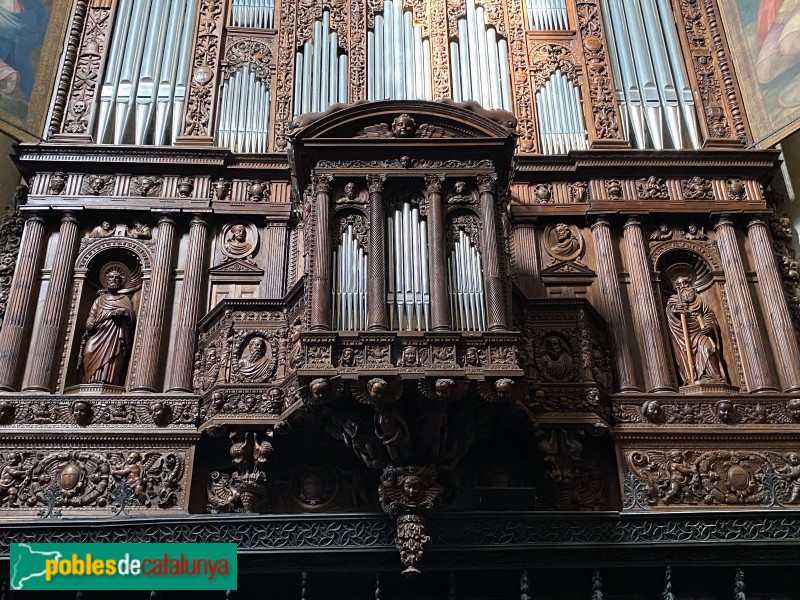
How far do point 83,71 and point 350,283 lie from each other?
6.74m

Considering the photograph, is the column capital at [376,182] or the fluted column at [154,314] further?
the fluted column at [154,314]

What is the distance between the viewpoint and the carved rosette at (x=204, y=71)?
1388 centimetres

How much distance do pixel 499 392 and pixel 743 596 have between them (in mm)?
3964

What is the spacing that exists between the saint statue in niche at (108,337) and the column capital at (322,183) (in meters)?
3.30

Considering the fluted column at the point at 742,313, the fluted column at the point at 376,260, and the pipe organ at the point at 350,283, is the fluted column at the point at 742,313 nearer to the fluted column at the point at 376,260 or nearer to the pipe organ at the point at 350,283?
the fluted column at the point at 376,260

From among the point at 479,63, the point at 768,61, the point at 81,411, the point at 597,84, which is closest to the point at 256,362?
the point at 81,411

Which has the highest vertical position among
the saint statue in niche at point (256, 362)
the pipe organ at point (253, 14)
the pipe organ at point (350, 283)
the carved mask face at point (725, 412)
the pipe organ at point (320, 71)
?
the pipe organ at point (253, 14)

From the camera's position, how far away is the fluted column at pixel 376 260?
10500 mm

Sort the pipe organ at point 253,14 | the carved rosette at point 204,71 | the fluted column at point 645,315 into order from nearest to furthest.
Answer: the fluted column at point 645,315 → the carved rosette at point 204,71 → the pipe organ at point 253,14

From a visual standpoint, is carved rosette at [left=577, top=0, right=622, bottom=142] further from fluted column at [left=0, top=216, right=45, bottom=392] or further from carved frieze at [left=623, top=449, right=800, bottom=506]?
fluted column at [left=0, top=216, right=45, bottom=392]

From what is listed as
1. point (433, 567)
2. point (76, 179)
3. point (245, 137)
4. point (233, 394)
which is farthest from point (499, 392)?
point (76, 179)

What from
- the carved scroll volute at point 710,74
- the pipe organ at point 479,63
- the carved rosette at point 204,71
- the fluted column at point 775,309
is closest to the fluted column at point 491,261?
the pipe organ at point 479,63

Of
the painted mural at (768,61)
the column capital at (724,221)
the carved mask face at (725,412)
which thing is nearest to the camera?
the carved mask face at (725,412)

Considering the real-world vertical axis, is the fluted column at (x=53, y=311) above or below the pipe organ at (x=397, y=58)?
below
